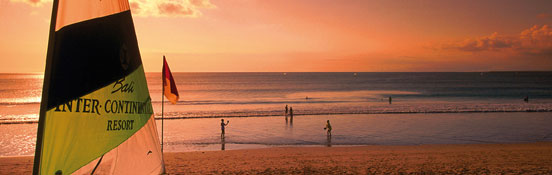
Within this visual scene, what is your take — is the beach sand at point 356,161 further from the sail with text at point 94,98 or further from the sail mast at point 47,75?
the sail mast at point 47,75

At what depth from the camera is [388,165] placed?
11.5 metres

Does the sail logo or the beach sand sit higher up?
the sail logo

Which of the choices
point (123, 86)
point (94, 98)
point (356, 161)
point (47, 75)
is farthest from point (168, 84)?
point (356, 161)

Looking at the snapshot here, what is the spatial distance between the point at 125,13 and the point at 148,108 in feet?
3.82

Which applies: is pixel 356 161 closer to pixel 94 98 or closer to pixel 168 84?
pixel 168 84

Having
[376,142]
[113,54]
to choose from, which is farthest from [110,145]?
[376,142]

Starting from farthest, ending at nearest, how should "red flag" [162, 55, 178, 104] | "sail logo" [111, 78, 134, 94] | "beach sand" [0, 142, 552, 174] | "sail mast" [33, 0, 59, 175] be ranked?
"beach sand" [0, 142, 552, 174]
"red flag" [162, 55, 178, 104]
"sail logo" [111, 78, 134, 94]
"sail mast" [33, 0, 59, 175]

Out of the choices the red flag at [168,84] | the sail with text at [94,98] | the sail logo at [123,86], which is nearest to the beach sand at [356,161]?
the red flag at [168,84]

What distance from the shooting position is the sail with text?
114 inches

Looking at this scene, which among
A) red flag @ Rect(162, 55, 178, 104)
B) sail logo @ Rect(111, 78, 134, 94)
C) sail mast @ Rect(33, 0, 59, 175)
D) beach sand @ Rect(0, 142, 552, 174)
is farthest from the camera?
beach sand @ Rect(0, 142, 552, 174)

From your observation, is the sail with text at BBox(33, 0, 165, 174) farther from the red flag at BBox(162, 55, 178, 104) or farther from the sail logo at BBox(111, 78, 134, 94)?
the red flag at BBox(162, 55, 178, 104)

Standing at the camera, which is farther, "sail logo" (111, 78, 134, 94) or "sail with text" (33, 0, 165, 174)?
"sail logo" (111, 78, 134, 94)

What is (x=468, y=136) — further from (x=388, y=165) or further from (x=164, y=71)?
(x=164, y=71)

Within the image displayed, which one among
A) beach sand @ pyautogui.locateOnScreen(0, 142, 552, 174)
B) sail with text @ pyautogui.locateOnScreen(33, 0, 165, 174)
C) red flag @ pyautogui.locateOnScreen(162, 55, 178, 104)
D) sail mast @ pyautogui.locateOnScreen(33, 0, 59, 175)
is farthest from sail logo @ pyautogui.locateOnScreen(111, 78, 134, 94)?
beach sand @ pyautogui.locateOnScreen(0, 142, 552, 174)
